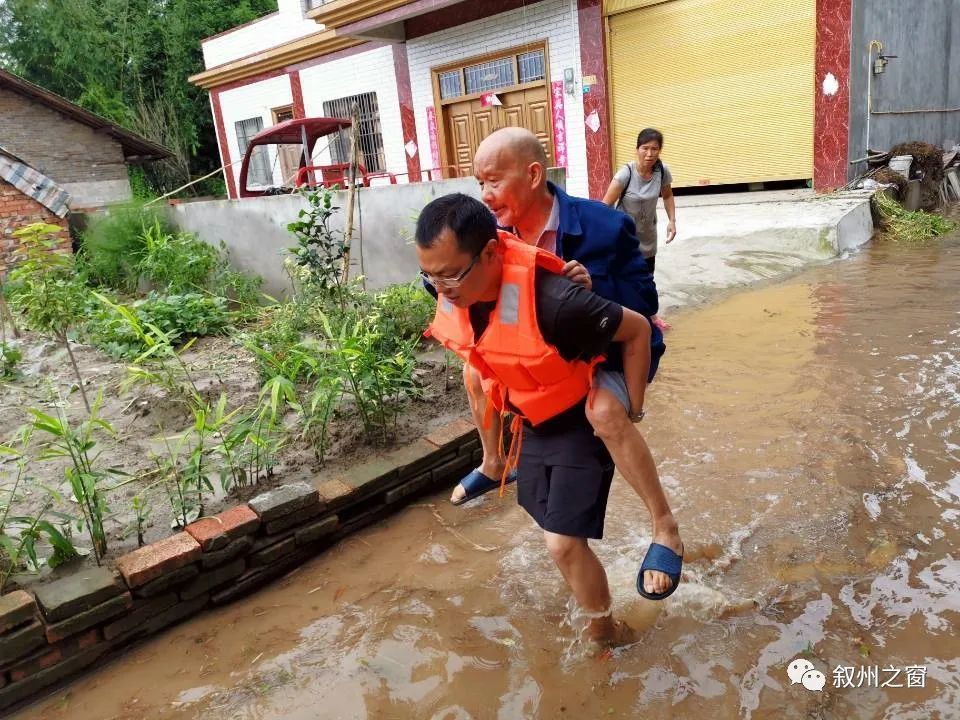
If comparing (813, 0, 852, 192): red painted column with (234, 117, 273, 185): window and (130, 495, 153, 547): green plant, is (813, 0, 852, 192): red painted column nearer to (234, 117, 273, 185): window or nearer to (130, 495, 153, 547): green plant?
(130, 495, 153, 547): green plant

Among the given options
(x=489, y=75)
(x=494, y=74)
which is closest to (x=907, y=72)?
(x=494, y=74)

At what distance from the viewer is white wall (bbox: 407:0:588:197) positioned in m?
11.3

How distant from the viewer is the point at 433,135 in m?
13.7

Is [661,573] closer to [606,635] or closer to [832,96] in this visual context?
[606,635]

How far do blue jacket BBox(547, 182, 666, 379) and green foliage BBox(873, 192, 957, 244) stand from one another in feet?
26.4

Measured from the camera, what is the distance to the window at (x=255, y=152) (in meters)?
17.6

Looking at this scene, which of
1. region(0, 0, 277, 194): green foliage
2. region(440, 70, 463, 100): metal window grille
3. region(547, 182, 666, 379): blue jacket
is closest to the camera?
region(547, 182, 666, 379): blue jacket

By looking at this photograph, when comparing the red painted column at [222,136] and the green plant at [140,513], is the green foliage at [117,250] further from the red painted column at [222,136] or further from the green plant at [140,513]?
the red painted column at [222,136]

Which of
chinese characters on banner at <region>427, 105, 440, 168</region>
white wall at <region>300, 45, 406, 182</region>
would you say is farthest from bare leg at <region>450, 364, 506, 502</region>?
white wall at <region>300, 45, 406, 182</region>

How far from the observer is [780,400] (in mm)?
4219

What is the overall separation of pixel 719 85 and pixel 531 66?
3.22 m

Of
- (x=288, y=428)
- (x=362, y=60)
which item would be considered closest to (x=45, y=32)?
(x=362, y=60)

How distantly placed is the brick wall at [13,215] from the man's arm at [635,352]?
8255 mm

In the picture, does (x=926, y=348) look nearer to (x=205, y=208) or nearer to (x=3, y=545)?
(x=3, y=545)
